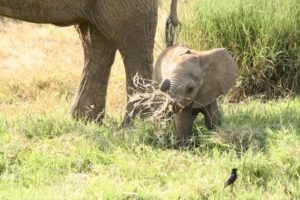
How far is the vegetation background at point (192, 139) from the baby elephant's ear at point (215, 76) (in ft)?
0.68

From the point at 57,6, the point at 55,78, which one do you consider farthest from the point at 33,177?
the point at 55,78

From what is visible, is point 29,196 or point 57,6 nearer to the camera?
point 29,196

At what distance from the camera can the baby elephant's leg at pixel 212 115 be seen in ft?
14.7

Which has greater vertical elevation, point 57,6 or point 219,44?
point 57,6

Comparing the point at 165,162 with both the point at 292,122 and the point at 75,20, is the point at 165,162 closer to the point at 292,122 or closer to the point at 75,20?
the point at 292,122

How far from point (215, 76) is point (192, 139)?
0.35 meters

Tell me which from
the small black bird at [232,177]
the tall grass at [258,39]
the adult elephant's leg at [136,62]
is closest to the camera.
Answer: the small black bird at [232,177]

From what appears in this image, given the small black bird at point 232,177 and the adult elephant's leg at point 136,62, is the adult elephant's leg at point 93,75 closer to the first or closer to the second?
the adult elephant's leg at point 136,62

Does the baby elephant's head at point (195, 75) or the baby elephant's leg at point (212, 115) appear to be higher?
the baby elephant's head at point (195, 75)

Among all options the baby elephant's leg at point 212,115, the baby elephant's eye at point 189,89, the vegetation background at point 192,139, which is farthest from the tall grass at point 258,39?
the baby elephant's eye at point 189,89

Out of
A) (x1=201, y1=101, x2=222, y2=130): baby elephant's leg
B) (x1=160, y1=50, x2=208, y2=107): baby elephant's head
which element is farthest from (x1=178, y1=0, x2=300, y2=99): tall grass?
(x1=160, y1=50, x2=208, y2=107): baby elephant's head

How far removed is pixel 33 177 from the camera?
13.2ft

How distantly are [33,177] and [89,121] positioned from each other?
1.49m

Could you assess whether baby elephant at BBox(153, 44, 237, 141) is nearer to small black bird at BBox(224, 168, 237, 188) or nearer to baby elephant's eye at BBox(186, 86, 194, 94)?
baby elephant's eye at BBox(186, 86, 194, 94)
